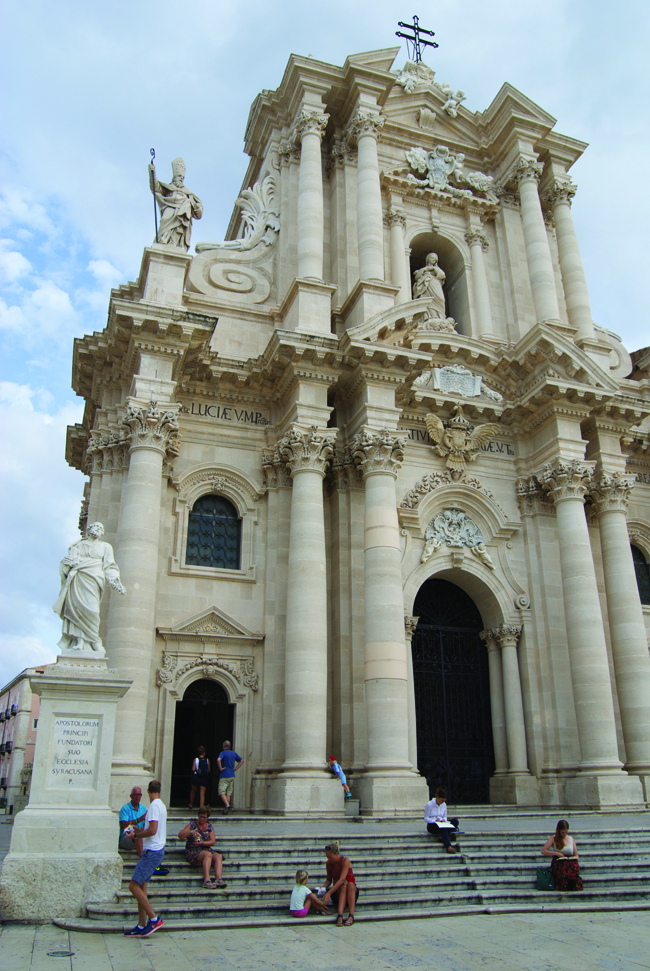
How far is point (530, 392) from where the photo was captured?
71.6 ft

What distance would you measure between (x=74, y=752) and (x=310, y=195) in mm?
16528

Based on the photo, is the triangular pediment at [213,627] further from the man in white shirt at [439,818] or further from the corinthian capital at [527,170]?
the corinthian capital at [527,170]

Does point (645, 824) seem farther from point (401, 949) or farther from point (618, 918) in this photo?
point (401, 949)

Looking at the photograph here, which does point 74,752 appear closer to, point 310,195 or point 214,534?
point 214,534

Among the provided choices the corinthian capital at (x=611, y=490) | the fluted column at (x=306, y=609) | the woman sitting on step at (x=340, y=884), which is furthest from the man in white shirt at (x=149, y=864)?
the corinthian capital at (x=611, y=490)

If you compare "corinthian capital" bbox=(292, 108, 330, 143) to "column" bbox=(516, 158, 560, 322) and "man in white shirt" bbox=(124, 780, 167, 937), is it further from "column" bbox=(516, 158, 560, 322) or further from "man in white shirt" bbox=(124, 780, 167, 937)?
"man in white shirt" bbox=(124, 780, 167, 937)

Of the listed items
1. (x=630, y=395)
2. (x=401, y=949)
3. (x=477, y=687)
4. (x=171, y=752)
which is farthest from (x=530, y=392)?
(x=401, y=949)

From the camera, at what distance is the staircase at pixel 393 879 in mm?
9414

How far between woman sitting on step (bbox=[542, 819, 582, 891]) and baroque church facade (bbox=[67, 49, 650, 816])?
17.6ft

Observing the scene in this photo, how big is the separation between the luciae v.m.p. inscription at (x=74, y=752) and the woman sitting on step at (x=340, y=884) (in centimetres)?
325

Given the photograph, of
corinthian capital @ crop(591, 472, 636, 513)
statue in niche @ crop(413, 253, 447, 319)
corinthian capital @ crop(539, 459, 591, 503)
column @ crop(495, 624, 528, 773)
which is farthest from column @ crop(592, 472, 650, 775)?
statue in niche @ crop(413, 253, 447, 319)

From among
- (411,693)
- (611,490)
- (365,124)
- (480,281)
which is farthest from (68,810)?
(365,124)

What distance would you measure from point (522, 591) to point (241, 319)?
35.3 ft

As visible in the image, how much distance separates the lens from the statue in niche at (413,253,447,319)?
24000mm
